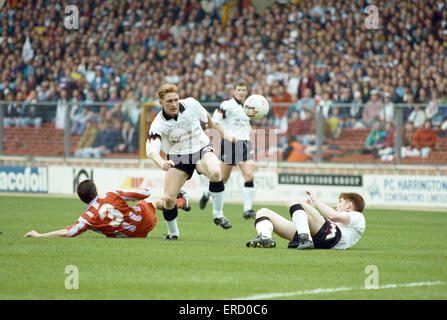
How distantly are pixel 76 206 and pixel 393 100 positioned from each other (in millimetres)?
8351

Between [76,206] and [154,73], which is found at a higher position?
[154,73]

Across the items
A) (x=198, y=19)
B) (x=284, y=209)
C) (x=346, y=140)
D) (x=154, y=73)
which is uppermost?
(x=198, y=19)

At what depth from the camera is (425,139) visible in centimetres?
1872

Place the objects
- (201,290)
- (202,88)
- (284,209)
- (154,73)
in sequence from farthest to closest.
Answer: (154,73) → (202,88) → (284,209) → (201,290)

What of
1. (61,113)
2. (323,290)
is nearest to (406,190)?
(61,113)

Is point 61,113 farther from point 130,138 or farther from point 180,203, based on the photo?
point 180,203

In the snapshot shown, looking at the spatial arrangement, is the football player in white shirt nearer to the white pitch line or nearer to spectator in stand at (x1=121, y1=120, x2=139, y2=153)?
the white pitch line

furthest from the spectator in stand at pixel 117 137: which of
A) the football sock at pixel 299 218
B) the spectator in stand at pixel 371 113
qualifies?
the football sock at pixel 299 218

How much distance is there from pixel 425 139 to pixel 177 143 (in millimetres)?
9220

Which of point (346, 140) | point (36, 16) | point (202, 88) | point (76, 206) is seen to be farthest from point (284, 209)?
point (36, 16)

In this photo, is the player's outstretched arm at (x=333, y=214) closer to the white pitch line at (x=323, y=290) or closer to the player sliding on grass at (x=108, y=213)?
the white pitch line at (x=323, y=290)
